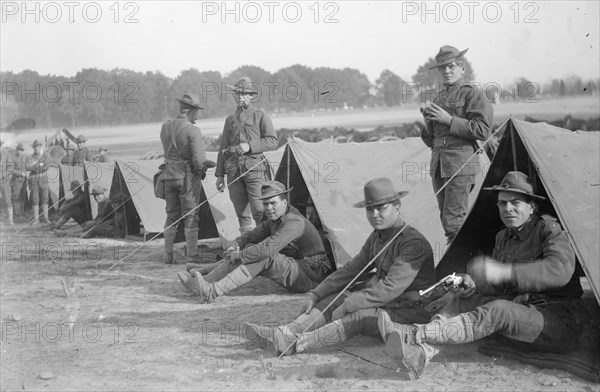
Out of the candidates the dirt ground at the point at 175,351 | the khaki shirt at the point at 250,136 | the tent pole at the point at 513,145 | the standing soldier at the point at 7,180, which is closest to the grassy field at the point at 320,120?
the standing soldier at the point at 7,180

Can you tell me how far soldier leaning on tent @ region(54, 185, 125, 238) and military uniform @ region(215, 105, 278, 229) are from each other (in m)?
3.22

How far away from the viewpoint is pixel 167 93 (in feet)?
86.3

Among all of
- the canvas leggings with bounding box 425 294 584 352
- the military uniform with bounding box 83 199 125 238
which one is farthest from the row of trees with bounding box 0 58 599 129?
the canvas leggings with bounding box 425 294 584 352

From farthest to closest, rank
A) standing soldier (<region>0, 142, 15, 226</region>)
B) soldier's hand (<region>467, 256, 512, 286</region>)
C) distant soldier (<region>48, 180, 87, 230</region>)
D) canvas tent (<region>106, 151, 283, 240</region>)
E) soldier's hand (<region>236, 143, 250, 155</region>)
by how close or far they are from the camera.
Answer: standing soldier (<region>0, 142, 15, 226</region>) → distant soldier (<region>48, 180, 87, 230</region>) → canvas tent (<region>106, 151, 283, 240</region>) → soldier's hand (<region>236, 143, 250, 155</region>) → soldier's hand (<region>467, 256, 512, 286</region>)

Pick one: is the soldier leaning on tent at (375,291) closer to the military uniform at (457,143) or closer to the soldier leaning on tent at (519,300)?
the soldier leaning on tent at (519,300)

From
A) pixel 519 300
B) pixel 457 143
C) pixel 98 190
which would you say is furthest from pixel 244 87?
Result: pixel 98 190

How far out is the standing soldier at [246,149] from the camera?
711 centimetres

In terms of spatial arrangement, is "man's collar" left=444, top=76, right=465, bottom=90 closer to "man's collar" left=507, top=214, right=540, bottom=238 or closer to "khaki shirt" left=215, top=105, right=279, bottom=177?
"man's collar" left=507, top=214, right=540, bottom=238

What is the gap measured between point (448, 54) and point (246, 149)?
247cm

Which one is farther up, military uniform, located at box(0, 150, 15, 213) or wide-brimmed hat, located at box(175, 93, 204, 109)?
wide-brimmed hat, located at box(175, 93, 204, 109)

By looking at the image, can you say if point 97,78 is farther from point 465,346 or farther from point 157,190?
point 465,346

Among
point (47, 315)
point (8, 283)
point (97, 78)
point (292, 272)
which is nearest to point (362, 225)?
point (292, 272)

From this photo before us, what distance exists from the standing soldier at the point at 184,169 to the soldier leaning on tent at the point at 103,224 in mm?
2397

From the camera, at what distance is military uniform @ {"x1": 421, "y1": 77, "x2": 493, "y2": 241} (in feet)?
17.7
